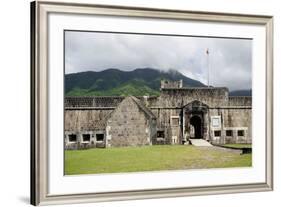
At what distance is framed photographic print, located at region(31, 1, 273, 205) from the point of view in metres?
1.84

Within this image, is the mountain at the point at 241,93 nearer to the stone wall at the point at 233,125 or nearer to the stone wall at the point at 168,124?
the stone wall at the point at 233,125

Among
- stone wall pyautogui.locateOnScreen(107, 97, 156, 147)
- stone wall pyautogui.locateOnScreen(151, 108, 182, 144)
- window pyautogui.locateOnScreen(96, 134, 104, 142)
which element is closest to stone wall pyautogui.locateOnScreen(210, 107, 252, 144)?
stone wall pyautogui.locateOnScreen(151, 108, 182, 144)

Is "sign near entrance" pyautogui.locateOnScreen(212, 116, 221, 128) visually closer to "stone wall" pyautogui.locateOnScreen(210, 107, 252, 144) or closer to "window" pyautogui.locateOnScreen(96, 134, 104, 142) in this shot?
"stone wall" pyautogui.locateOnScreen(210, 107, 252, 144)

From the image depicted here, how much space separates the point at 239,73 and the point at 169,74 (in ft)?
1.03

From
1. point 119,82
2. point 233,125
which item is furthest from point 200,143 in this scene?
point 119,82

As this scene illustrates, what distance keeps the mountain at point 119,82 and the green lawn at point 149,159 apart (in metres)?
0.22

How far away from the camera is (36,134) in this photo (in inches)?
70.7

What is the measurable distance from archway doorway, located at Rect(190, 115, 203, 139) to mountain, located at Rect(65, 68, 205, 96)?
0.46ft

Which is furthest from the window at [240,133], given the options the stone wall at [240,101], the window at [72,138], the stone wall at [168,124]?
the window at [72,138]

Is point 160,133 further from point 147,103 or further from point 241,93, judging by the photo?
point 241,93

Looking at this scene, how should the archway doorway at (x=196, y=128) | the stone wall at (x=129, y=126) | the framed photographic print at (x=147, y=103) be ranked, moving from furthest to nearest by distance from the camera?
1. the archway doorway at (x=196, y=128)
2. the stone wall at (x=129, y=126)
3. the framed photographic print at (x=147, y=103)

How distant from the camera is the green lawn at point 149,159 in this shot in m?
1.90

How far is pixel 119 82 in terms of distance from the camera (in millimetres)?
1962

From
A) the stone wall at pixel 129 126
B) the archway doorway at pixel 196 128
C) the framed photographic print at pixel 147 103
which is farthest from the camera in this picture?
the archway doorway at pixel 196 128
